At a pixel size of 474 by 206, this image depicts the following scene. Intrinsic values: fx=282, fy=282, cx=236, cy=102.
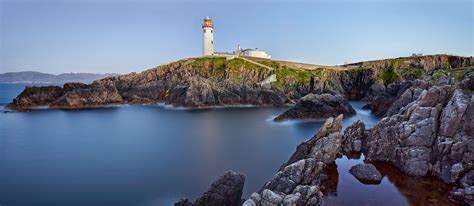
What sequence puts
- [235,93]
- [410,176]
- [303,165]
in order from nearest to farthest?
[303,165], [410,176], [235,93]

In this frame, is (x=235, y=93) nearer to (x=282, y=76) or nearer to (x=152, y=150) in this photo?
(x=282, y=76)

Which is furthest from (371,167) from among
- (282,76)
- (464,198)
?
(282,76)

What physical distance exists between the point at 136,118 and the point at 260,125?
72.6 feet

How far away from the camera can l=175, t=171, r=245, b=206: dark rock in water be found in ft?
41.6

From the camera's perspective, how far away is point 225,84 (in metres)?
67.6

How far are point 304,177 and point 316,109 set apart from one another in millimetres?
31636

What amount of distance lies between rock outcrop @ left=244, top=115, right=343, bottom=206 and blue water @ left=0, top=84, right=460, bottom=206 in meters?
1.15

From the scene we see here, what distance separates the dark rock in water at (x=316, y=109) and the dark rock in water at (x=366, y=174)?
2670 cm

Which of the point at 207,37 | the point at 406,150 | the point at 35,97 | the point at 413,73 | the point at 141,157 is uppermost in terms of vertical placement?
the point at 207,37

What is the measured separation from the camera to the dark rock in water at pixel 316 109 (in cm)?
4209

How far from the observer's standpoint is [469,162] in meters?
13.3

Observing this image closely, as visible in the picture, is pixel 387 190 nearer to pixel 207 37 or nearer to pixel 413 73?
pixel 413 73

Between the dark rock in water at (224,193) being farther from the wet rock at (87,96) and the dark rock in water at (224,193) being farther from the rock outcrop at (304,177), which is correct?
the wet rock at (87,96)

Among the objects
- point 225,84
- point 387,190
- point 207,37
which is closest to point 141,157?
point 387,190
